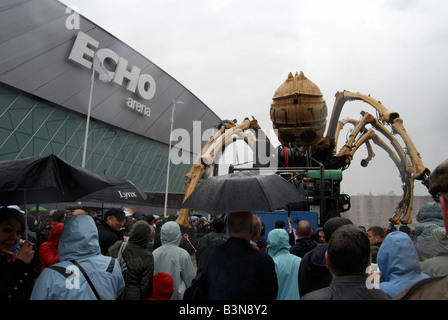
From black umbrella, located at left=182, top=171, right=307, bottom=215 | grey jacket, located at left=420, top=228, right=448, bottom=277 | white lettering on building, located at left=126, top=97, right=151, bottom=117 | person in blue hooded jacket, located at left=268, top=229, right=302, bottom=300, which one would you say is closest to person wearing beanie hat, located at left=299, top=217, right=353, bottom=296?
person in blue hooded jacket, located at left=268, top=229, right=302, bottom=300

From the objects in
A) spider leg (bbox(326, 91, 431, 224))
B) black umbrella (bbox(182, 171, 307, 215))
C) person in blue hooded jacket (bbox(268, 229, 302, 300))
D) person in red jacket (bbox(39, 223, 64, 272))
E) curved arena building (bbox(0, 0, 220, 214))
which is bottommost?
person in blue hooded jacket (bbox(268, 229, 302, 300))

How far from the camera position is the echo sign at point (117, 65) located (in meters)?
23.3

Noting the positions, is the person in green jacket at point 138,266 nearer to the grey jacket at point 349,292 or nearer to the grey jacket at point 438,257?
the grey jacket at point 349,292

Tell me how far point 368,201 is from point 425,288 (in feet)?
34.2

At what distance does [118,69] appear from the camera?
1085 inches

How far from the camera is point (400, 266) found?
2375 millimetres

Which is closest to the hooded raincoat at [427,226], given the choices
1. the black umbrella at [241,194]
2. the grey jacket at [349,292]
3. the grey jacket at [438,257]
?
the grey jacket at [438,257]

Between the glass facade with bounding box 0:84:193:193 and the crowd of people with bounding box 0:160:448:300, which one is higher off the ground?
the glass facade with bounding box 0:84:193:193

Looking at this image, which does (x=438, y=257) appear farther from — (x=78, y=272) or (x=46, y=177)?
(x=46, y=177)

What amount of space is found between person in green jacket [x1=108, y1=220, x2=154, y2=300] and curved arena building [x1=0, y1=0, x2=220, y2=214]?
15.5m

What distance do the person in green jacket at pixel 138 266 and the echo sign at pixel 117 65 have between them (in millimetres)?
22643

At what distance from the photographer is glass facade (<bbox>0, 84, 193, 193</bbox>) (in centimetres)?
1920

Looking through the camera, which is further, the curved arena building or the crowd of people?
the curved arena building

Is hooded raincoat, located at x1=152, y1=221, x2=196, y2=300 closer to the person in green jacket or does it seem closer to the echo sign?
the person in green jacket
